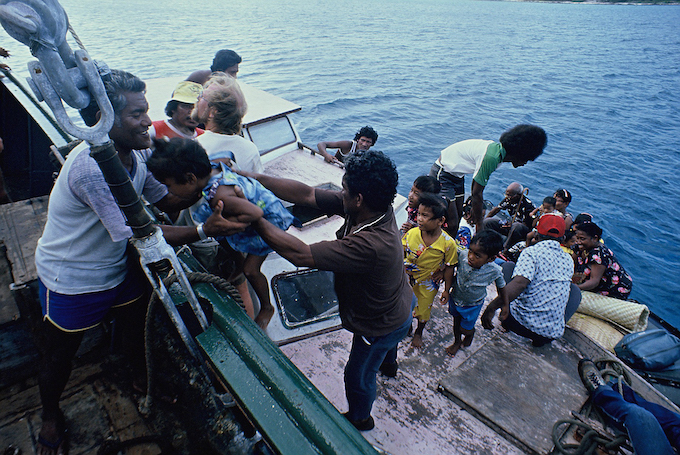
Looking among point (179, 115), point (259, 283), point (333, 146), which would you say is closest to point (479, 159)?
point (259, 283)

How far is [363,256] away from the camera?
187 cm

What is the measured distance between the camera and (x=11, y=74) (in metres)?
4.96

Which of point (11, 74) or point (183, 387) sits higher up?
point (11, 74)

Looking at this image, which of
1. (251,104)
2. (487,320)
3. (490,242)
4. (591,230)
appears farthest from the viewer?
(251,104)

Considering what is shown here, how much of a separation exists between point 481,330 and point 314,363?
A: 195cm

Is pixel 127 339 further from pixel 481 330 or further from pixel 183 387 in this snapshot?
pixel 481 330

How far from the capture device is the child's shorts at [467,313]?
3373 mm

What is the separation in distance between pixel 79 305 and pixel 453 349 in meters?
3.05

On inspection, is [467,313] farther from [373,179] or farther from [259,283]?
[373,179]

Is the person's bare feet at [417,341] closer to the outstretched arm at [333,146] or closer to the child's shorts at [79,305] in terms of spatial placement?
the child's shorts at [79,305]

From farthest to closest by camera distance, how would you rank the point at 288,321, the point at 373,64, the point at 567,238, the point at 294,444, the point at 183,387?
the point at 373,64 → the point at 567,238 → the point at 288,321 → the point at 183,387 → the point at 294,444

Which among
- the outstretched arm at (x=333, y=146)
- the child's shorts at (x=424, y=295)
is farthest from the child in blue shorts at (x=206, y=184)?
the outstretched arm at (x=333, y=146)

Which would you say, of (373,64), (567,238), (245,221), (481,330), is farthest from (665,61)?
(245,221)

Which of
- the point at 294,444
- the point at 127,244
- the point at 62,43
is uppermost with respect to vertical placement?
the point at 62,43
